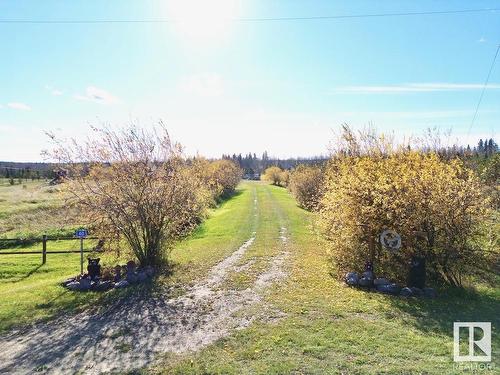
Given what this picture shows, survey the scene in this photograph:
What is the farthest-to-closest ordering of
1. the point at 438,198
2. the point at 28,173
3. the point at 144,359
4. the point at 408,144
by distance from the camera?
the point at 28,173, the point at 408,144, the point at 438,198, the point at 144,359

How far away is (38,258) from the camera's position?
18.9 metres

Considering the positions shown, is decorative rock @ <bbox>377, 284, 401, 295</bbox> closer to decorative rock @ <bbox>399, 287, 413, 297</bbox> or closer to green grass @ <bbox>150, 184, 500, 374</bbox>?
decorative rock @ <bbox>399, 287, 413, 297</bbox>

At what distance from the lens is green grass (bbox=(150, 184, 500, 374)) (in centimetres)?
614

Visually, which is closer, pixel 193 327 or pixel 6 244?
pixel 193 327

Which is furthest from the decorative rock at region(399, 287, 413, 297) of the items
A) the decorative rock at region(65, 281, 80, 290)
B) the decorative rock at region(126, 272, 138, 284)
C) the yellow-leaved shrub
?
the decorative rock at region(65, 281, 80, 290)

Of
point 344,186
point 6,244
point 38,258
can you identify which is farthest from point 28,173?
point 344,186

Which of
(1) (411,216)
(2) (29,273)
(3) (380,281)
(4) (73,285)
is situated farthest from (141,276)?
(1) (411,216)

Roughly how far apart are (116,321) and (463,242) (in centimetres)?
929

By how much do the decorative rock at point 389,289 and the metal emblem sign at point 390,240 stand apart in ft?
4.06

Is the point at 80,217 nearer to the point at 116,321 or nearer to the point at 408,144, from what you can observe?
the point at 116,321

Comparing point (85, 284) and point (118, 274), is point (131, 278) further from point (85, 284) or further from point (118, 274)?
point (85, 284)

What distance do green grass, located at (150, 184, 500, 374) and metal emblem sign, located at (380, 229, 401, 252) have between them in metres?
1.72

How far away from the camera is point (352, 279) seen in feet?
36.8

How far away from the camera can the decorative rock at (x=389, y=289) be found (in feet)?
34.5
